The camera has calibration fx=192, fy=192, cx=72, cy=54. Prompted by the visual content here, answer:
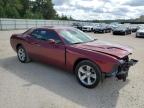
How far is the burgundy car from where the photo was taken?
4707mm

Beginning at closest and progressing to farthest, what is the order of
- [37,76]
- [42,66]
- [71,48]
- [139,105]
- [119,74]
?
[139,105], [119,74], [71,48], [37,76], [42,66]

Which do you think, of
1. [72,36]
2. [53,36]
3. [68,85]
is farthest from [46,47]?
[68,85]

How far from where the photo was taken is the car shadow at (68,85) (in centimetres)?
431

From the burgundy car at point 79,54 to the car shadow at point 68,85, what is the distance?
29 cm

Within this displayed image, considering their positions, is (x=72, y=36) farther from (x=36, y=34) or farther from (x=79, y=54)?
(x=36, y=34)

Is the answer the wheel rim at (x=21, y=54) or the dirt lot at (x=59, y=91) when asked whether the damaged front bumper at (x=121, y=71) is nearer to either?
the dirt lot at (x=59, y=91)

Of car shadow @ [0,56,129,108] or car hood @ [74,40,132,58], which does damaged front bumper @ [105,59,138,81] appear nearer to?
car hood @ [74,40,132,58]

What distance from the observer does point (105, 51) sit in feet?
16.1

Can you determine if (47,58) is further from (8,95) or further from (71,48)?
(8,95)

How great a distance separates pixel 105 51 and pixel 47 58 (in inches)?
79.7

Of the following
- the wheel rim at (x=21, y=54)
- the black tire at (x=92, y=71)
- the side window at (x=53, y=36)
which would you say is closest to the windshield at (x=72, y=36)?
the side window at (x=53, y=36)

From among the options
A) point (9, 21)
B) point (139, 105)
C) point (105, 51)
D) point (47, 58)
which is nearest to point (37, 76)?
point (47, 58)

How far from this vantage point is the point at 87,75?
16.5ft

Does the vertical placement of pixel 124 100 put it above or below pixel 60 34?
below
